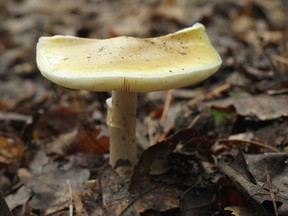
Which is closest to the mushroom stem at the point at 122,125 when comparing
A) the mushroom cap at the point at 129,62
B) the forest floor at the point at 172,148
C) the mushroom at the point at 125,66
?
the mushroom at the point at 125,66

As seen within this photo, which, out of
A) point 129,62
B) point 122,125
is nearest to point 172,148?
Result: point 122,125

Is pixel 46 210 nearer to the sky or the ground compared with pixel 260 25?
nearer to the sky

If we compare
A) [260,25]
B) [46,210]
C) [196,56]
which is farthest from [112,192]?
[260,25]

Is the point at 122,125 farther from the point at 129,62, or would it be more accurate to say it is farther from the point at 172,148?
the point at 129,62

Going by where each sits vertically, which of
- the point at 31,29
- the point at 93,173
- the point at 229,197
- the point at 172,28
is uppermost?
the point at 229,197

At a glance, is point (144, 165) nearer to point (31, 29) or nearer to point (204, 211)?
point (204, 211)

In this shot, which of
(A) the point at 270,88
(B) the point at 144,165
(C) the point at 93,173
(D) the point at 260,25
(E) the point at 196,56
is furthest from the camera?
(D) the point at 260,25

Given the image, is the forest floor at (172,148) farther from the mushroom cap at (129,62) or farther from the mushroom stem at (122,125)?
the mushroom cap at (129,62)
